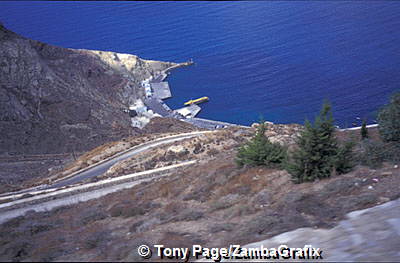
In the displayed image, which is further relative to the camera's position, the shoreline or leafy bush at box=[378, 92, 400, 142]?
the shoreline

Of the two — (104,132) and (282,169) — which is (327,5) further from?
(282,169)

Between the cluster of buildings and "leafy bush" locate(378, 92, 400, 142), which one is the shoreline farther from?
"leafy bush" locate(378, 92, 400, 142)

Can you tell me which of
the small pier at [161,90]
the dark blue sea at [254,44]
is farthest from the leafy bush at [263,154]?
the small pier at [161,90]

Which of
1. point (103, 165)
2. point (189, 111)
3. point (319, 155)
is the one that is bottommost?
point (319, 155)

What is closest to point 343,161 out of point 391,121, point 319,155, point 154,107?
point 319,155

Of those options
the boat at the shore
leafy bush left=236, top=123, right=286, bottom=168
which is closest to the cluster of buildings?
the boat at the shore

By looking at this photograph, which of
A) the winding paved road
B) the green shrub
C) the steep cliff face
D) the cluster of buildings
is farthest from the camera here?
the cluster of buildings

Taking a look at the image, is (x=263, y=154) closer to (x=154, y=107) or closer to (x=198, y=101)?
(x=198, y=101)
